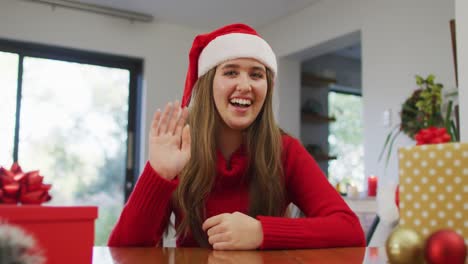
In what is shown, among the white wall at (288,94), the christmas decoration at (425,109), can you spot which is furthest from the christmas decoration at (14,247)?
the white wall at (288,94)

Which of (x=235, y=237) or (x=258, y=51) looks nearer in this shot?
(x=235, y=237)

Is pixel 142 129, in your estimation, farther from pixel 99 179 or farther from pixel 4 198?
pixel 4 198

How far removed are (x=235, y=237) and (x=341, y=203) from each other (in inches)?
13.8

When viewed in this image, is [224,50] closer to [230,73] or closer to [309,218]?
[230,73]

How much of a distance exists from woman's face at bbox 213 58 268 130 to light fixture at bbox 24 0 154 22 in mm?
3211

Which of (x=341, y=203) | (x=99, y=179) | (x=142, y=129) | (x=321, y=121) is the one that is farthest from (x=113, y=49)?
(x=341, y=203)

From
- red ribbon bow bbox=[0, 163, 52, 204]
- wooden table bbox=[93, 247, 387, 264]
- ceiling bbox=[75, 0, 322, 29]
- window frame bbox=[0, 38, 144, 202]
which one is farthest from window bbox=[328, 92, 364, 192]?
red ribbon bow bbox=[0, 163, 52, 204]

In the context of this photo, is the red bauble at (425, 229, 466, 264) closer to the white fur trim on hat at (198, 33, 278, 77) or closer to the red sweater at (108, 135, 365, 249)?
the red sweater at (108, 135, 365, 249)

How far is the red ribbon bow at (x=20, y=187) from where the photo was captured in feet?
1.46

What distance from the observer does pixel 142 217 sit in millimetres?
1033

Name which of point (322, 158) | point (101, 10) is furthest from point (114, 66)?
point (322, 158)

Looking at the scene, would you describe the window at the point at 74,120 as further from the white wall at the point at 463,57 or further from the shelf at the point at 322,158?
the white wall at the point at 463,57

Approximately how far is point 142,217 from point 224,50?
490 millimetres

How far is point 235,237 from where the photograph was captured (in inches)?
34.1
